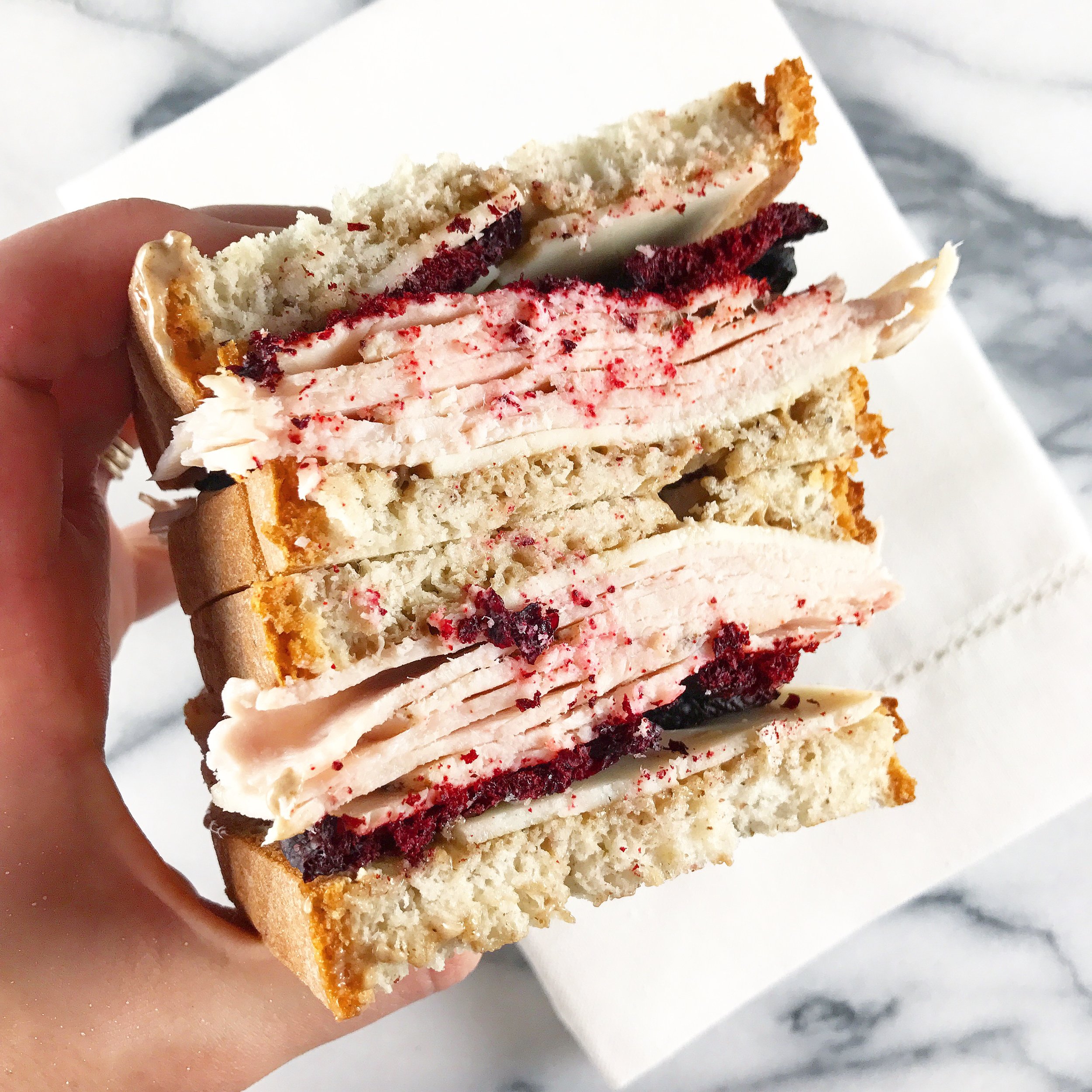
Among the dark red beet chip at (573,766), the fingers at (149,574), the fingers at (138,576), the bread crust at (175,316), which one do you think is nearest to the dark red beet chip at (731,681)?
the dark red beet chip at (573,766)

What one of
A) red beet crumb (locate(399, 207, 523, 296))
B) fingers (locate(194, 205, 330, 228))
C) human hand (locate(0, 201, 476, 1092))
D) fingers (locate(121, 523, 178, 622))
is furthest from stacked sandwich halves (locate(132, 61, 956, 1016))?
fingers (locate(121, 523, 178, 622))

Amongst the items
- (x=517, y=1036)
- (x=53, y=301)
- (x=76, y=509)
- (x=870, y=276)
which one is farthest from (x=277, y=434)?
(x=517, y=1036)

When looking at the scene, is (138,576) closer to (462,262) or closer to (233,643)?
(233,643)

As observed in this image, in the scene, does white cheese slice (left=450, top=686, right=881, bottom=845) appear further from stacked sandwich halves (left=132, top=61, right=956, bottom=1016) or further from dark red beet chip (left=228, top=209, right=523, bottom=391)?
dark red beet chip (left=228, top=209, right=523, bottom=391)

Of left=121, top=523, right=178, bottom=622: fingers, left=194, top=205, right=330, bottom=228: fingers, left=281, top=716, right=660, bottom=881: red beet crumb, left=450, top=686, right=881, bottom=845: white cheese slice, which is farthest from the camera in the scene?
left=121, top=523, right=178, bottom=622: fingers

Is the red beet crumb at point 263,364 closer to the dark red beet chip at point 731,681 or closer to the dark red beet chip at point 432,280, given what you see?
the dark red beet chip at point 432,280

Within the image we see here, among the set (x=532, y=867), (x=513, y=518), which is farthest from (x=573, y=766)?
(x=513, y=518)

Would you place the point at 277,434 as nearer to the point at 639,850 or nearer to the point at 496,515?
the point at 496,515
